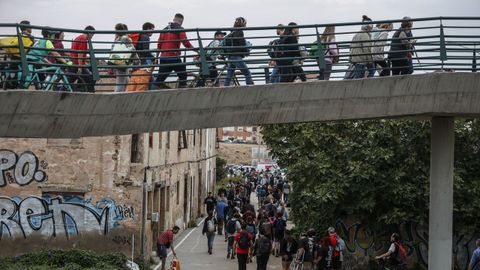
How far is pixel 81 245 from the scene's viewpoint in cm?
2734

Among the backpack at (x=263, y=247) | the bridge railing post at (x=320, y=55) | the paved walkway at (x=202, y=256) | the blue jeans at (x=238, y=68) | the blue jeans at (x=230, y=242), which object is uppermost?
the bridge railing post at (x=320, y=55)

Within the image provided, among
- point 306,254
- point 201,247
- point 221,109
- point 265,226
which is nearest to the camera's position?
point 221,109

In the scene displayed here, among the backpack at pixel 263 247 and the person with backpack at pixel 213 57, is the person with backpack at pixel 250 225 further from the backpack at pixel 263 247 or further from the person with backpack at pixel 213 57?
the person with backpack at pixel 213 57

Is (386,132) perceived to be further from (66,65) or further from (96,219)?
(66,65)

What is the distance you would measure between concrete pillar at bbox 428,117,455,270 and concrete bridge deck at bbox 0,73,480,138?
58 cm

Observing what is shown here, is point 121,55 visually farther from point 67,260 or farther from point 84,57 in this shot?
point 67,260

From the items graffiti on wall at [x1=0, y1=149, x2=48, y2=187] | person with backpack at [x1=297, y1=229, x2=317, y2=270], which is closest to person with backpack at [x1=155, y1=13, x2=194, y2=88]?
person with backpack at [x1=297, y1=229, x2=317, y2=270]

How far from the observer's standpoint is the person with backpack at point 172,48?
1769 centimetres

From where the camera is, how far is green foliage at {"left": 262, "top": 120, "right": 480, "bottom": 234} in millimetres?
26219

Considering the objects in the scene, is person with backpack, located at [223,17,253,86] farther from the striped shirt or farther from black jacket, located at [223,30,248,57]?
the striped shirt

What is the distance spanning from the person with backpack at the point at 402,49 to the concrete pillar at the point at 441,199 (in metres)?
1.26

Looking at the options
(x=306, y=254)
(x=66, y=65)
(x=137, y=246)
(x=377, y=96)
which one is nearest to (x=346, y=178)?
(x=306, y=254)

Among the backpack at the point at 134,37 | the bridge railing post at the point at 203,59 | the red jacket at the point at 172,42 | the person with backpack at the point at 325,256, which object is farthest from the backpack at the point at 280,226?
the bridge railing post at the point at 203,59

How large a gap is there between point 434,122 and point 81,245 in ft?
39.8
